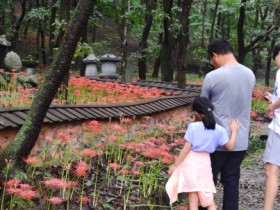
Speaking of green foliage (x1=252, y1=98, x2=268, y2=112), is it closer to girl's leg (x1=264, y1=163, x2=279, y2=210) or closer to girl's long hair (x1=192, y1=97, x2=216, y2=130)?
girl's leg (x1=264, y1=163, x2=279, y2=210)

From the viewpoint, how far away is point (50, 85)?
4.00 m

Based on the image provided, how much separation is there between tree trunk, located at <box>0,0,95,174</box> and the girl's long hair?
4.27ft

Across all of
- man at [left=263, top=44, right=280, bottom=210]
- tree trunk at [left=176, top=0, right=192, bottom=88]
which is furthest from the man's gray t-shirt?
tree trunk at [left=176, top=0, right=192, bottom=88]

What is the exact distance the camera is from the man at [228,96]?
13.1 ft

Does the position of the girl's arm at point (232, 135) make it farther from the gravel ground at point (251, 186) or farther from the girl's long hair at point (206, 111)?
the gravel ground at point (251, 186)

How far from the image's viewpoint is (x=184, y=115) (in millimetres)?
8680

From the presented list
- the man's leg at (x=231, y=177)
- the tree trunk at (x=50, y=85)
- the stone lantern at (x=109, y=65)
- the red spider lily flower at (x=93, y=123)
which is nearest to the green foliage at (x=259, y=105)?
the stone lantern at (x=109, y=65)

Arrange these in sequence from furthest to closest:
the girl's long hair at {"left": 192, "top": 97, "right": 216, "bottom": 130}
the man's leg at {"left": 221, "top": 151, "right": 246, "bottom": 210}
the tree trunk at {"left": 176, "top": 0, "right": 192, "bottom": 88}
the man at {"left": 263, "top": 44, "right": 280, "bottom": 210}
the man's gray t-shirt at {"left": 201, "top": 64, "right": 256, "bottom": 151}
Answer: the tree trunk at {"left": 176, "top": 0, "right": 192, "bottom": 88} → the man at {"left": 263, "top": 44, "right": 280, "bottom": 210} → the man's leg at {"left": 221, "top": 151, "right": 246, "bottom": 210} → the man's gray t-shirt at {"left": 201, "top": 64, "right": 256, "bottom": 151} → the girl's long hair at {"left": 192, "top": 97, "right": 216, "bottom": 130}

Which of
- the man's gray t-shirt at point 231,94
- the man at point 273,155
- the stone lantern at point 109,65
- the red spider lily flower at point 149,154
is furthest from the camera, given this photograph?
the stone lantern at point 109,65

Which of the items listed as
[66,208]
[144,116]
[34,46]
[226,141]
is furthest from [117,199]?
[34,46]

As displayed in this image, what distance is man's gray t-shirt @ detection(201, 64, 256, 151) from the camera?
399cm

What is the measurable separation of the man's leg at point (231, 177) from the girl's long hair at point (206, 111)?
503mm

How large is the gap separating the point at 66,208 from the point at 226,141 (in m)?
1.68

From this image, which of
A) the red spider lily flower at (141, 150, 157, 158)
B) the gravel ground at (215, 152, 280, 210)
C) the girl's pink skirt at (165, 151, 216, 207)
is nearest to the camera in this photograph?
the girl's pink skirt at (165, 151, 216, 207)
